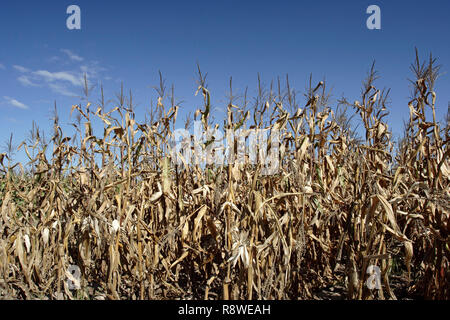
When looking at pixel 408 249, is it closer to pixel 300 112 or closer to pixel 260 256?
pixel 260 256

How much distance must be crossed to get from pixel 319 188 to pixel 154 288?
157 cm

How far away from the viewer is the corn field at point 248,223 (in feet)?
7.13

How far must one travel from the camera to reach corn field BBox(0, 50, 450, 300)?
7.13ft

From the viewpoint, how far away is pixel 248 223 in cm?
228

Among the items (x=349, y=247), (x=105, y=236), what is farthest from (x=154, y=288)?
(x=349, y=247)

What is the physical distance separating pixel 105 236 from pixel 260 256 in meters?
1.20

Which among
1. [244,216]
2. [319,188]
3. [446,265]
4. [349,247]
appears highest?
[319,188]

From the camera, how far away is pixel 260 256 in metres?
2.23
